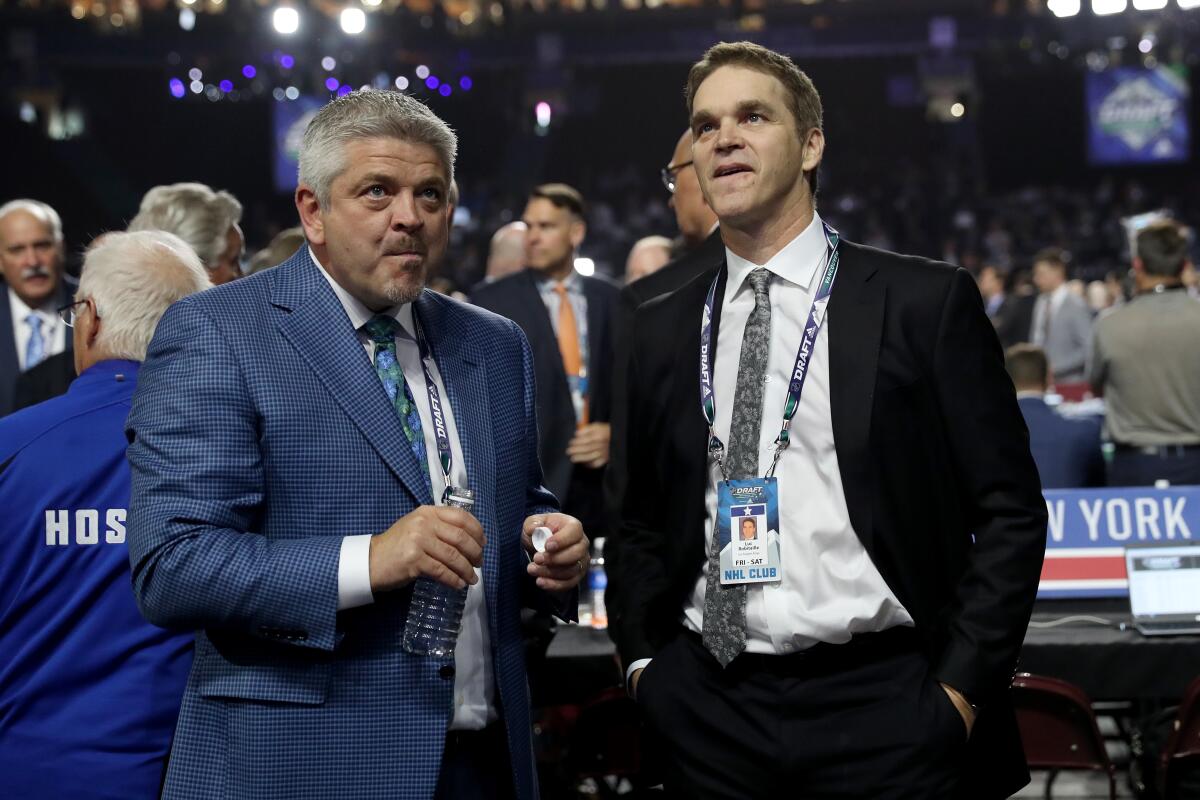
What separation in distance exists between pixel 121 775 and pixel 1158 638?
266 cm

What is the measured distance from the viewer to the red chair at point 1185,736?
3248 mm

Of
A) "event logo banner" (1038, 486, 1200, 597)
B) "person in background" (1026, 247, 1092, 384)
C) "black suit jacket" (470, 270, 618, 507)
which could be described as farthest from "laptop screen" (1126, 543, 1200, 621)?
"person in background" (1026, 247, 1092, 384)

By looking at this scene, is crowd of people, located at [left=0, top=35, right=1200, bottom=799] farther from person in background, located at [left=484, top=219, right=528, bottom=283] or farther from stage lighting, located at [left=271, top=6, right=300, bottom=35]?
stage lighting, located at [left=271, top=6, right=300, bottom=35]

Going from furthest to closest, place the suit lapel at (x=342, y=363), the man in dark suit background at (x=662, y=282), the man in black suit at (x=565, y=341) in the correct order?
1. the man in black suit at (x=565, y=341)
2. the man in dark suit background at (x=662, y=282)
3. the suit lapel at (x=342, y=363)

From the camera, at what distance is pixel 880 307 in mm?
2029

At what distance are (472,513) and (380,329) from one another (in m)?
0.31

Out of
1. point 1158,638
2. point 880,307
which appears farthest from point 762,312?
point 1158,638

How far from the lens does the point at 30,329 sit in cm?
523

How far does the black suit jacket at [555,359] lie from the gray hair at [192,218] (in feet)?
3.99

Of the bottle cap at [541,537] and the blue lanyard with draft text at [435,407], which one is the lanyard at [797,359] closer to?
the bottle cap at [541,537]

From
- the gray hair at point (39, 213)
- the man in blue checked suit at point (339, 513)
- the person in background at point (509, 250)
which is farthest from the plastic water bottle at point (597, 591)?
the person in background at point (509, 250)

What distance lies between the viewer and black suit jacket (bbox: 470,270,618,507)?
4691 millimetres

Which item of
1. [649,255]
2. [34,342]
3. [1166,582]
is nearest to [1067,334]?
[649,255]

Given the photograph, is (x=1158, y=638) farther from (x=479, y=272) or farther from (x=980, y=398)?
(x=479, y=272)
